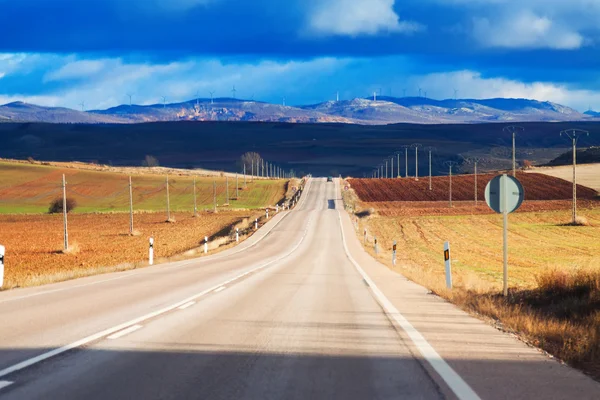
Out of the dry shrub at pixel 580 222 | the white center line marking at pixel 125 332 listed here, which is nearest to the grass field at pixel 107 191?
the dry shrub at pixel 580 222

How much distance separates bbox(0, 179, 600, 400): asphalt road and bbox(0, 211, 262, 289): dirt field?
658 centimetres

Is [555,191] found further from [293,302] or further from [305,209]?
[293,302]

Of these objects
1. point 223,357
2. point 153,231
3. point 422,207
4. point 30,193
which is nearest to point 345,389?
point 223,357

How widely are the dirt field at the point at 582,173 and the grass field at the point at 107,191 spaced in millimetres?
42994

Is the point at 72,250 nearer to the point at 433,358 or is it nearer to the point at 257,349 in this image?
the point at 257,349

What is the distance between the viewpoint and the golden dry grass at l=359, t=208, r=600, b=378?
10.5 meters

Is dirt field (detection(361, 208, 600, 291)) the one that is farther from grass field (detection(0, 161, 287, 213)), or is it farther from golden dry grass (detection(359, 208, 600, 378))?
grass field (detection(0, 161, 287, 213))

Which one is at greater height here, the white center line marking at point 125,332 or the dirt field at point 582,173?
the dirt field at point 582,173

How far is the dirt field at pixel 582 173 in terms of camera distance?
331 ft

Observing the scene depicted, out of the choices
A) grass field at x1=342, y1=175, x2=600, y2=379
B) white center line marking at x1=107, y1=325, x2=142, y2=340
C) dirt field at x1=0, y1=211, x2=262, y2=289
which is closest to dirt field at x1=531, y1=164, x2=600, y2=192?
grass field at x1=342, y1=175, x2=600, y2=379

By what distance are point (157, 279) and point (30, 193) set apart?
98.0 metres

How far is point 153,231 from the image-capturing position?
69062 mm

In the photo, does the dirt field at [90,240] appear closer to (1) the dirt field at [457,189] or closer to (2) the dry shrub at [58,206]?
(2) the dry shrub at [58,206]

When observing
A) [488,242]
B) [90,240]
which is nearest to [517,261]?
[488,242]
